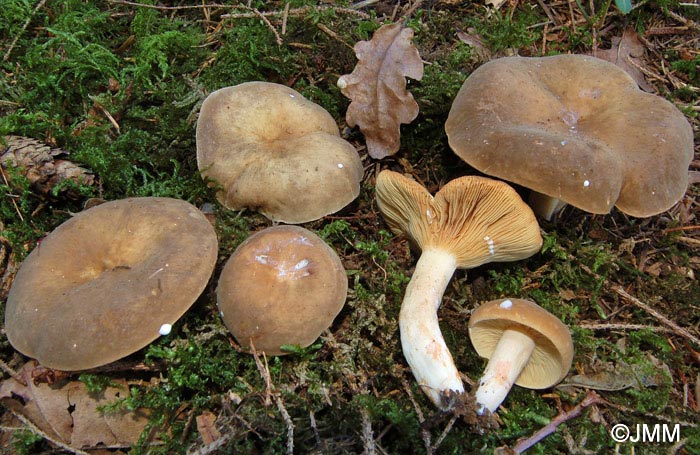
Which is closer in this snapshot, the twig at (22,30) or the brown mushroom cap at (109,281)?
the brown mushroom cap at (109,281)

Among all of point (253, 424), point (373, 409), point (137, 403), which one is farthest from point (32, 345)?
point (373, 409)

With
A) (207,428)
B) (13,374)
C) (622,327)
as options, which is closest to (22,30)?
(13,374)

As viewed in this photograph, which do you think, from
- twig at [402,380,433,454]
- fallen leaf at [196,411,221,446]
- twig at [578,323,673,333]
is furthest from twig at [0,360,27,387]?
twig at [578,323,673,333]

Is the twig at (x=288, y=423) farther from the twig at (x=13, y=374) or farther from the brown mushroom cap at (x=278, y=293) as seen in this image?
the twig at (x=13, y=374)

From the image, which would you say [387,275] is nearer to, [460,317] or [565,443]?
[460,317]

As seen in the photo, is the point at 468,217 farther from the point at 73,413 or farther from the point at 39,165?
the point at 39,165

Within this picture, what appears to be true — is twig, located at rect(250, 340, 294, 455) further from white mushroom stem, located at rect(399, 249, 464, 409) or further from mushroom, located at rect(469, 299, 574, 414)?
mushroom, located at rect(469, 299, 574, 414)

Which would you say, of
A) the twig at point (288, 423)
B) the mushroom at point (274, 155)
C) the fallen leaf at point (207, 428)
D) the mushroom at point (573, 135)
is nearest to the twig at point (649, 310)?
the mushroom at point (573, 135)
